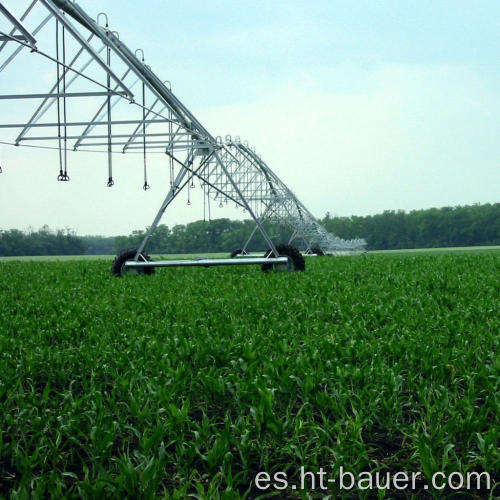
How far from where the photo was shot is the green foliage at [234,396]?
302 centimetres

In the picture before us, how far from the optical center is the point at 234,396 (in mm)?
3971

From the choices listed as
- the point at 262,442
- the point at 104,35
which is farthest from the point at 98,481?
the point at 104,35

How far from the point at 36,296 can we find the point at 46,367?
5.70 metres

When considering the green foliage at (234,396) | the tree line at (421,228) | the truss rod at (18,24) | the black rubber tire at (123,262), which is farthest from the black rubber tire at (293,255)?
the tree line at (421,228)

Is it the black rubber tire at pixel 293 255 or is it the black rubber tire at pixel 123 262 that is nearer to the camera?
the black rubber tire at pixel 123 262

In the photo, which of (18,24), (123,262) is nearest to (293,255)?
(123,262)

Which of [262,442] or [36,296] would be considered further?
[36,296]

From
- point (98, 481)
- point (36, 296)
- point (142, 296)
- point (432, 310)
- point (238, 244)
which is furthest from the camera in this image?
point (238, 244)

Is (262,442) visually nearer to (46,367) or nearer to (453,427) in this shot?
(453,427)

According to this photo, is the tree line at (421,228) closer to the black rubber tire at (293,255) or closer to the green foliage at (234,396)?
the black rubber tire at (293,255)

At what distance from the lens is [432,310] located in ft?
25.7

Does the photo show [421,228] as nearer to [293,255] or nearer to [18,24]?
[293,255]

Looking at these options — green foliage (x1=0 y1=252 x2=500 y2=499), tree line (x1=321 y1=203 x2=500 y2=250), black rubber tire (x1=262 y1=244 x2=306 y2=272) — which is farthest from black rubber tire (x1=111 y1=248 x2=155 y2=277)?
tree line (x1=321 y1=203 x2=500 y2=250)

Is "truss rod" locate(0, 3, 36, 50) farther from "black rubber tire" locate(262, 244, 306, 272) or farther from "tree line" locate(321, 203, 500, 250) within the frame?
"tree line" locate(321, 203, 500, 250)
